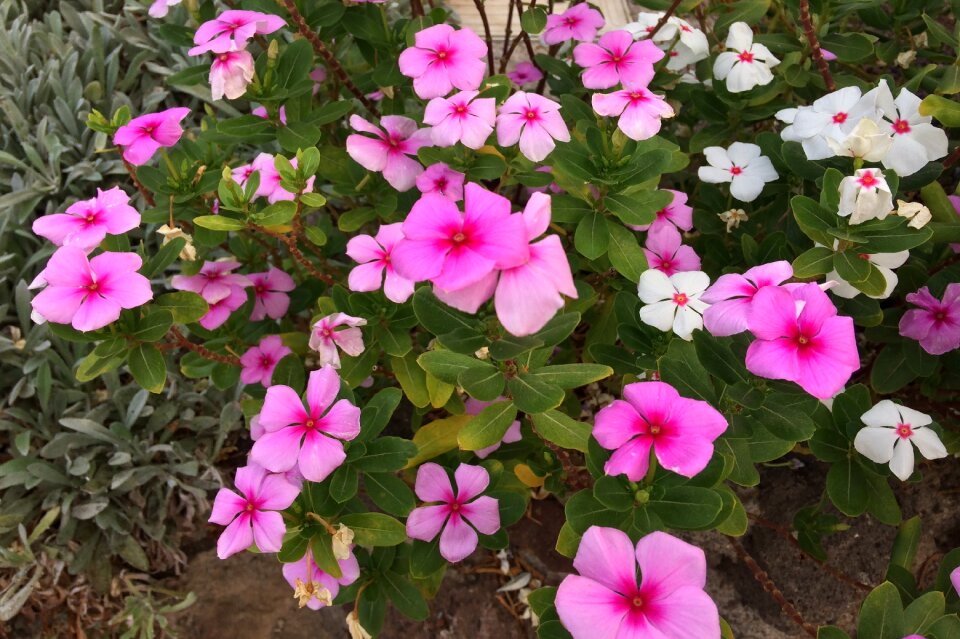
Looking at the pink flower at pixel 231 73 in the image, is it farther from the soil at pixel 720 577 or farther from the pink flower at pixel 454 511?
the soil at pixel 720 577

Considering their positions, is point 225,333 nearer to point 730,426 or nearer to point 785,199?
point 730,426

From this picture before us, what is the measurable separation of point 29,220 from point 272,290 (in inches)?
55.8

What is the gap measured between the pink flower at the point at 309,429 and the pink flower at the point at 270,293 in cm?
67

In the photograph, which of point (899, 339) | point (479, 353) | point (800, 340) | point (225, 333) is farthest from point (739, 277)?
point (225, 333)

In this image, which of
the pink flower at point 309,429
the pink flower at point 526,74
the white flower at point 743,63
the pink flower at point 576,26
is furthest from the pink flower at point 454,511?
the pink flower at point 526,74

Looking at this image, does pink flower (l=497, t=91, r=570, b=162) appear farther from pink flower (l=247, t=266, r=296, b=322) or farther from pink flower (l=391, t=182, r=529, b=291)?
pink flower (l=247, t=266, r=296, b=322)

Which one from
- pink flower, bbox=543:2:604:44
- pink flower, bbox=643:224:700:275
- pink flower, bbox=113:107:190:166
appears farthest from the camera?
pink flower, bbox=543:2:604:44

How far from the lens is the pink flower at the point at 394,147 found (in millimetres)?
1734

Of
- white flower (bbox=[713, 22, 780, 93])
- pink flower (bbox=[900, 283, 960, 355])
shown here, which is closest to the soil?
pink flower (bbox=[900, 283, 960, 355])

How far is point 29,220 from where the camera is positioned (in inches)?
111

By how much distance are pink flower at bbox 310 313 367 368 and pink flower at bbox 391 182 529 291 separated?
0.60 metres

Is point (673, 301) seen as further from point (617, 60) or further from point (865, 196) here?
point (617, 60)

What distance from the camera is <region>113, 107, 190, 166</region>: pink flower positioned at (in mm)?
1663

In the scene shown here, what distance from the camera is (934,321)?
1.74 metres
